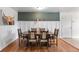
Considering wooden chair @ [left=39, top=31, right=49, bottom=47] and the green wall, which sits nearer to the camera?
the green wall

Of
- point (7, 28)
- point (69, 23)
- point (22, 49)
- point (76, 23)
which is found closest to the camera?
point (22, 49)

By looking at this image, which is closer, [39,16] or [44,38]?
[39,16]

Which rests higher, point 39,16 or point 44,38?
point 39,16

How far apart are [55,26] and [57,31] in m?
0.18

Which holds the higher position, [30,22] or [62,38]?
[30,22]

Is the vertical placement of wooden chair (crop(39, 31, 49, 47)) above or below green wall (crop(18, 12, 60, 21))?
below

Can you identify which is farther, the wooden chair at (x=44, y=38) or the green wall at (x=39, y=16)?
the wooden chair at (x=44, y=38)

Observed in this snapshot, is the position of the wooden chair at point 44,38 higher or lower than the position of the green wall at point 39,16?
lower
